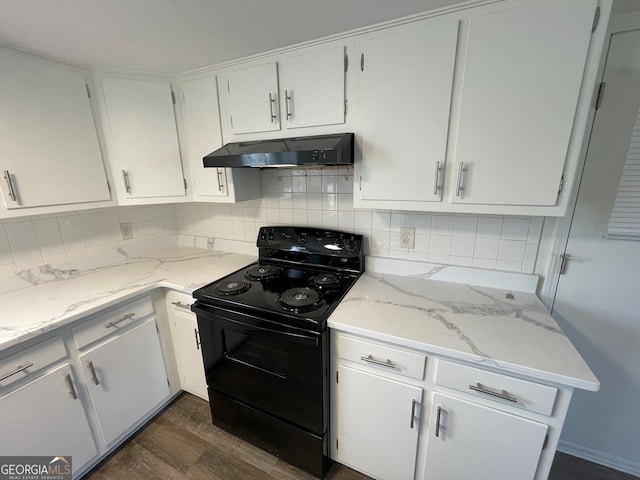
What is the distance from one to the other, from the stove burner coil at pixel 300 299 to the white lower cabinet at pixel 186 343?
0.64m

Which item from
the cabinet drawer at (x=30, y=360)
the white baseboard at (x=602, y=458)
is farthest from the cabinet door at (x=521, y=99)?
the cabinet drawer at (x=30, y=360)

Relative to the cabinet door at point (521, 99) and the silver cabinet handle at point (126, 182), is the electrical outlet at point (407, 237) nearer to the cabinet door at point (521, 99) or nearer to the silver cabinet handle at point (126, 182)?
the cabinet door at point (521, 99)

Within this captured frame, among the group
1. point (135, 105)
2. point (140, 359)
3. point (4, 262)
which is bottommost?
point (140, 359)

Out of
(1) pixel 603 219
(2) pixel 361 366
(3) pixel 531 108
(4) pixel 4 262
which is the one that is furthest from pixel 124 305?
(1) pixel 603 219

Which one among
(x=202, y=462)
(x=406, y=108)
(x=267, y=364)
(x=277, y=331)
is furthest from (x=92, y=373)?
(x=406, y=108)

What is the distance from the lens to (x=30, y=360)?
1.13 m

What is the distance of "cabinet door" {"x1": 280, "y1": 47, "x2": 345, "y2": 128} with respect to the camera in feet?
4.12

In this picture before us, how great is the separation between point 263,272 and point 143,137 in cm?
114

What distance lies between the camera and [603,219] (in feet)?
4.05

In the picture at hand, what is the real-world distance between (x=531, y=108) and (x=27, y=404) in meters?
2.40

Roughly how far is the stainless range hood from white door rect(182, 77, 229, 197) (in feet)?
0.80

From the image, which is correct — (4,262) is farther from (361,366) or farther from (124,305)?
(361,366)

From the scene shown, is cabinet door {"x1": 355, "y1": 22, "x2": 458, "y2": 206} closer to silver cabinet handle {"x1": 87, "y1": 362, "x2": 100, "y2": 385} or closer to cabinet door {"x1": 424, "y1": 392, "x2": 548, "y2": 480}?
cabinet door {"x1": 424, "y1": 392, "x2": 548, "y2": 480}

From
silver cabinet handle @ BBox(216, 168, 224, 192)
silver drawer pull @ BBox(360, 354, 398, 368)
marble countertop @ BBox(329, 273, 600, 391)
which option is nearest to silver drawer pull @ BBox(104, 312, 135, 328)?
silver cabinet handle @ BBox(216, 168, 224, 192)
